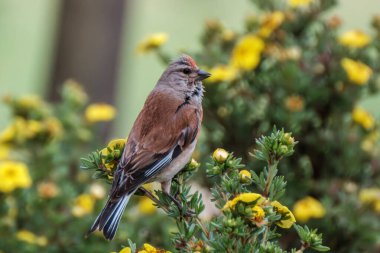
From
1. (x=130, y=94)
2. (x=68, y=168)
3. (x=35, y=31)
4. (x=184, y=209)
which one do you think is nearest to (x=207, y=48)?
(x=68, y=168)

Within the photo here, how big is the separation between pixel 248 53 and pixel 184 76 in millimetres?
883

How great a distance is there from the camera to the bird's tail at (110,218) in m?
3.32

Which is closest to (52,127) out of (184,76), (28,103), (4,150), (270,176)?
(28,103)

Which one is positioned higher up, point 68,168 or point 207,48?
point 207,48

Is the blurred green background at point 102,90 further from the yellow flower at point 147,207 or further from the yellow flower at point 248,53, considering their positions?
the yellow flower at point 248,53

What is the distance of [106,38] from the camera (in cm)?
809

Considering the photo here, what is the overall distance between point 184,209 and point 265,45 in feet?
8.00

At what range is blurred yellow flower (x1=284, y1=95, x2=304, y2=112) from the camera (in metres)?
5.03

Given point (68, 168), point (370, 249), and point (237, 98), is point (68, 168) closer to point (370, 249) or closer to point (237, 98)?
point (237, 98)

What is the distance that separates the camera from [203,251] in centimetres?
287

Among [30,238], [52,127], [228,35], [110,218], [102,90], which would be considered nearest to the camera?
[110,218]

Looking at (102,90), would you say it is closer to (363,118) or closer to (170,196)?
(363,118)

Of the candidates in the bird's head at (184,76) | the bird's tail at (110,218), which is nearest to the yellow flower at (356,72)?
the bird's head at (184,76)

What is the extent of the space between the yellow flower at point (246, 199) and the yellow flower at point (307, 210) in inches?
78.5
